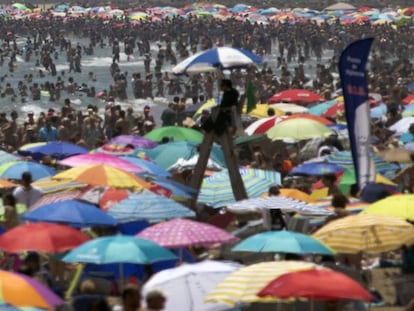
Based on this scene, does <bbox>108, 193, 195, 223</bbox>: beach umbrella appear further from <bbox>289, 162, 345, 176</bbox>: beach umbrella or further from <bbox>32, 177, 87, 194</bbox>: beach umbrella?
<bbox>289, 162, 345, 176</bbox>: beach umbrella

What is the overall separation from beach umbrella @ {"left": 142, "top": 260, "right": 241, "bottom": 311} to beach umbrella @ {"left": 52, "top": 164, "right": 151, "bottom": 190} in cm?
457

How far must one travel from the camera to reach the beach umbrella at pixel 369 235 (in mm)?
12320

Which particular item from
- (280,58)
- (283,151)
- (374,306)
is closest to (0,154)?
(283,151)

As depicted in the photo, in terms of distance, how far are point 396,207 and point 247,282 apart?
10.4 ft

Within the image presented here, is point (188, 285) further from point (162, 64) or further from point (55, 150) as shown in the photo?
point (162, 64)

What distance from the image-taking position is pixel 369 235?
12.4 m

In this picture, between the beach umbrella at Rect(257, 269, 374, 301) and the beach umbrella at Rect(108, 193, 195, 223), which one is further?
the beach umbrella at Rect(108, 193, 195, 223)

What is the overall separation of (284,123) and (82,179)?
6902 millimetres

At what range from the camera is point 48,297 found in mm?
9883

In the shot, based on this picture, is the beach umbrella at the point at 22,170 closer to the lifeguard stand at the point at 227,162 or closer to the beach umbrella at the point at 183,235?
the lifeguard stand at the point at 227,162

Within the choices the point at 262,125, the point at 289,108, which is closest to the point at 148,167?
the point at 262,125

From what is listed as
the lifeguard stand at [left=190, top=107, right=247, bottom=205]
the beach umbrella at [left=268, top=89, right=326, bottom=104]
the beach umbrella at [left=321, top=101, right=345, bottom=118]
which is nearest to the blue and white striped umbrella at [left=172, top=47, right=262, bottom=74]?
the lifeguard stand at [left=190, top=107, right=247, bottom=205]

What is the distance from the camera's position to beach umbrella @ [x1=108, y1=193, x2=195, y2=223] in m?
13.8

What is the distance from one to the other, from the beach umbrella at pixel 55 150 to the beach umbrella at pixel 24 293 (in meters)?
9.44
